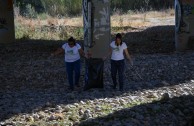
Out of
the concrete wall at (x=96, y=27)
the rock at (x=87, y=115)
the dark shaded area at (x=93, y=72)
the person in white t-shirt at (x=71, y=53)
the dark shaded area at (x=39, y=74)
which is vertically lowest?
the dark shaded area at (x=39, y=74)

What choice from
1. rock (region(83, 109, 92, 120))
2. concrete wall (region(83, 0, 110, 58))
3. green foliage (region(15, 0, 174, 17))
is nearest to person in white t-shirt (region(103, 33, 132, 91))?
concrete wall (region(83, 0, 110, 58))

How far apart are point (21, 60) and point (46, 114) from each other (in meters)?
10.2

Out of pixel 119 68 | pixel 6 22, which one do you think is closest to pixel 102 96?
pixel 119 68

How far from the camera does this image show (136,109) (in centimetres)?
959

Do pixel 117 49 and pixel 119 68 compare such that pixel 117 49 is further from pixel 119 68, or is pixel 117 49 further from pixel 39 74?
pixel 39 74

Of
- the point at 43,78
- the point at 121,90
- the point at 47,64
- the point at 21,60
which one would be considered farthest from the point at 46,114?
the point at 21,60

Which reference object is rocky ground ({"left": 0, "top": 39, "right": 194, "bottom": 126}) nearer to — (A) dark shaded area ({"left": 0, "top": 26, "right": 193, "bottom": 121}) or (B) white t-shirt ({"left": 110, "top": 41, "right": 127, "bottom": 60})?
(A) dark shaded area ({"left": 0, "top": 26, "right": 193, "bottom": 121})

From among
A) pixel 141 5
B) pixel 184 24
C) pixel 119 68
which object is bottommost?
pixel 119 68

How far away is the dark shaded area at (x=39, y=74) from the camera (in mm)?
11055

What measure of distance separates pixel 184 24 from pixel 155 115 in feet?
39.0

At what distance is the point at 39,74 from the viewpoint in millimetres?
15570

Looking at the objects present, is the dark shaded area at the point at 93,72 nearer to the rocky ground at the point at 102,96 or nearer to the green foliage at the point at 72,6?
the rocky ground at the point at 102,96

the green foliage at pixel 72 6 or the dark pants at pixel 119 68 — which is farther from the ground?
the green foliage at pixel 72 6

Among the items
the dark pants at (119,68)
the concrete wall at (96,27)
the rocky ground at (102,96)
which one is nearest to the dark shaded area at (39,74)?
the rocky ground at (102,96)
